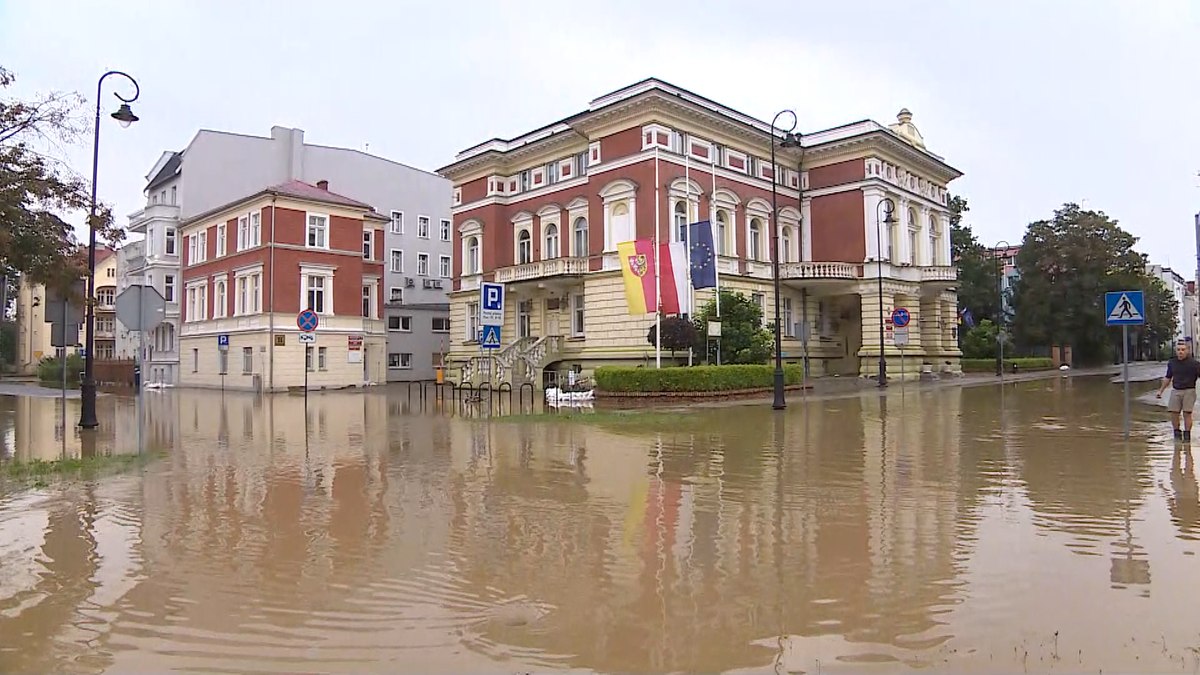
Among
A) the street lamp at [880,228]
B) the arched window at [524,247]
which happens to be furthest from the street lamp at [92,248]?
the street lamp at [880,228]

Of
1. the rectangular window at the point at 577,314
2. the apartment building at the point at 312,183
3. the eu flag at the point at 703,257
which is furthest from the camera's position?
the apartment building at the point at 312,183

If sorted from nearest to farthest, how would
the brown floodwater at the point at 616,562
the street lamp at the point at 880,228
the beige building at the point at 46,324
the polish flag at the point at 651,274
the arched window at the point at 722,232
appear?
the brown floodwater at the point at 616,562 → the polish flag at the point at 651,274 → the arched window at the point at 722,232 → the street lamp at the point at 880,228 → the beige building at the point at 46,324

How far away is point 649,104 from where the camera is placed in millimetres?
34688

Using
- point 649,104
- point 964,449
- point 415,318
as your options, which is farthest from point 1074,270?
point 964,449

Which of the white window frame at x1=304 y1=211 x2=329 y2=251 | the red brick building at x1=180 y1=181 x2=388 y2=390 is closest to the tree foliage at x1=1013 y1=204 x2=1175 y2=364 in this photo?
the red brick building at x1=180 y1=181 x2=388 y2=390

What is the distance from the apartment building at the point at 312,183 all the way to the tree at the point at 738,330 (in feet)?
83.3

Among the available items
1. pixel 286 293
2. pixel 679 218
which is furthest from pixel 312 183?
pixel 679 218

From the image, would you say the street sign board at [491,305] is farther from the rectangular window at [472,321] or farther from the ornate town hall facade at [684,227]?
the rectangular window at [472,321]

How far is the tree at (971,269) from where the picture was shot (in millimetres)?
66875

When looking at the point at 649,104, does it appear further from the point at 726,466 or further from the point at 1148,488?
the point at 1148,488

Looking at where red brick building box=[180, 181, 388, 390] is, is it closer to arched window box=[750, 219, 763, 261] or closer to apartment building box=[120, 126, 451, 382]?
apartment building box=[120, 126, 451, 382]

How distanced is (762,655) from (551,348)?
34.5 metres

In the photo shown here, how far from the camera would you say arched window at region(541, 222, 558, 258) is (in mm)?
41559

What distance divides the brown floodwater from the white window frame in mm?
32473
